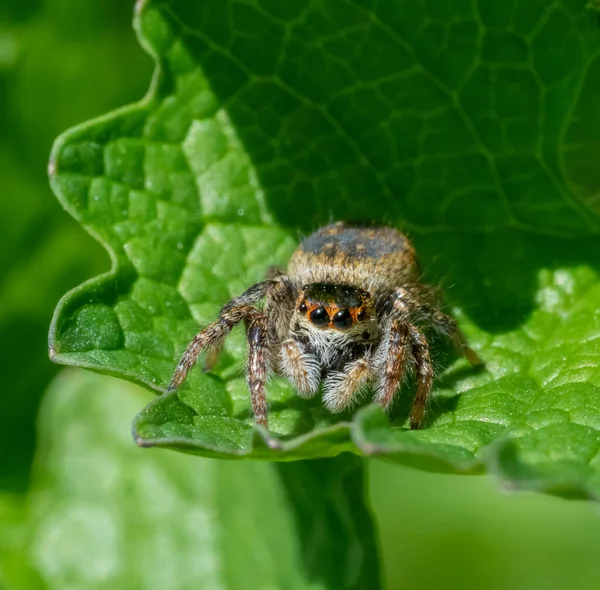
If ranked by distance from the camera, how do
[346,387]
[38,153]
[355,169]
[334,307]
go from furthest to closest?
[38,153] → [355,169] → [334,307] → [346,387]

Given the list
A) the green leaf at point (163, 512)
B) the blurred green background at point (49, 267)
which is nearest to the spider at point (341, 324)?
the green leaf at point (163, 512)

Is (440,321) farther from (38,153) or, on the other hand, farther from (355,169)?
(38,153)

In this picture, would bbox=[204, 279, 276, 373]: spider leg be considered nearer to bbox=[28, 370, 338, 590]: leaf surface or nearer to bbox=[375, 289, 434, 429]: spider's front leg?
bbox=[375, 289, 434, 429]: spider's front leg

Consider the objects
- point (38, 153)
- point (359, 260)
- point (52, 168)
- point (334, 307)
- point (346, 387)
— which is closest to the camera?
point (346, 387)

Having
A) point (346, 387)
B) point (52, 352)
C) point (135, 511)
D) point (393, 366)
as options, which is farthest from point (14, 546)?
point (393, 366)

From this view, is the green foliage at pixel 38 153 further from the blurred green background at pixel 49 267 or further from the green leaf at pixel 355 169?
the green leaf at pixel 355 169

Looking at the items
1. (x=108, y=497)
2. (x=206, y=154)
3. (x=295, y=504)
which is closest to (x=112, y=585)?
(x=108, y=497)

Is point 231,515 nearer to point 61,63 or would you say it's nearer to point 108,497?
point 108,497
